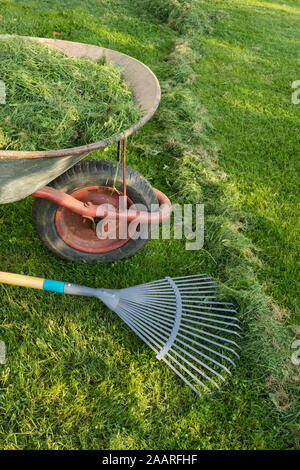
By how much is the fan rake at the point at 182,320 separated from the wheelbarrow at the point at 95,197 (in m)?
0.40

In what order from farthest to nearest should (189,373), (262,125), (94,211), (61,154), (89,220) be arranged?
(262,125) → (89,220) → (94,211) → (189,373) → (61,154)

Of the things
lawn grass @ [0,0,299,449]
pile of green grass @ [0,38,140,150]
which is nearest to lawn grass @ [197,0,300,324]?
lawn grass @ [0,0,299,449]

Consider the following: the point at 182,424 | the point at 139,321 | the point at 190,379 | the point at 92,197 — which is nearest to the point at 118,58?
the point at 92,197

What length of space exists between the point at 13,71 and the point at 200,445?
2218 mm

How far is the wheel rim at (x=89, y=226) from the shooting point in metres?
2.51

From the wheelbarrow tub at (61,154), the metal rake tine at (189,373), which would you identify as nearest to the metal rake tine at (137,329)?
the metal rake tine at (189,373)

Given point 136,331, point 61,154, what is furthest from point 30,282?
point 61,154

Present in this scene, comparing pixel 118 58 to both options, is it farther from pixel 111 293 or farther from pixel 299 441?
pixel 299 441

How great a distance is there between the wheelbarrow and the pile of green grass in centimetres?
13

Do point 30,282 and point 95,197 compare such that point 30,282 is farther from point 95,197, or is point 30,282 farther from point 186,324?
point 186,324

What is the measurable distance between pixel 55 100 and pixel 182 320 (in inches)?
62.1

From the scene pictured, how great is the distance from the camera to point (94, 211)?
2.38m

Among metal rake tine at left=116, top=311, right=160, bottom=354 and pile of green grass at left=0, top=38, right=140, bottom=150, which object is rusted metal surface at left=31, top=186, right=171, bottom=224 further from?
metal rake tine at left=116, top=311, right=160, bottom=354

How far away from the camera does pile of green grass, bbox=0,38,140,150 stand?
6.22ft
